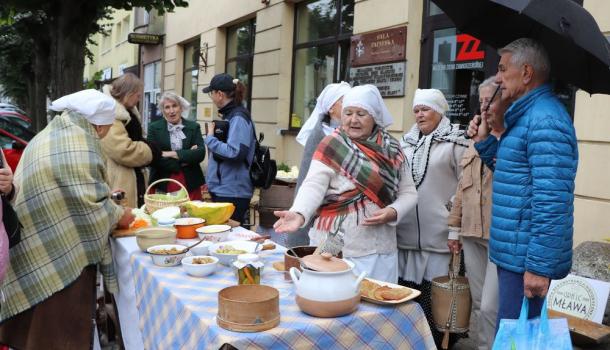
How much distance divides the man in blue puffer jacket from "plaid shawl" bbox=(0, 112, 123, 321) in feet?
6.45

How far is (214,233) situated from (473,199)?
1.48m

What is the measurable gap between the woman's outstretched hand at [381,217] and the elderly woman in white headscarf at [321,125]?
2.44ft

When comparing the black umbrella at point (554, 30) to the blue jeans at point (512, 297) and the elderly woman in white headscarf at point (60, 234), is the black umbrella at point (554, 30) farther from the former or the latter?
the elderly woman in white headscarf at point (60, 234)

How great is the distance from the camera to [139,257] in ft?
8.99

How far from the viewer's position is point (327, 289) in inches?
75.0

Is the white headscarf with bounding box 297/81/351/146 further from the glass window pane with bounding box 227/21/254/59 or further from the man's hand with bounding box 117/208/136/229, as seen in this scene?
the glass window pane with bounding box 227/21/254/59

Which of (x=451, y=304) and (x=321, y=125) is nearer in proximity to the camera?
(x=451, y=304)

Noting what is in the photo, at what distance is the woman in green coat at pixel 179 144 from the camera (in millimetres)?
4996

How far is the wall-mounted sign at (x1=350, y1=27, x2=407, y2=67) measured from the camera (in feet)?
21.6

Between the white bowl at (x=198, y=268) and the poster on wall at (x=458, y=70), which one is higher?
the poster on wall at (x=458, y=70)

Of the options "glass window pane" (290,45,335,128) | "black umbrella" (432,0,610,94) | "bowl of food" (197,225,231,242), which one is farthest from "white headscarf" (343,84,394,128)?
"glass window pane" (290,45,335,128)

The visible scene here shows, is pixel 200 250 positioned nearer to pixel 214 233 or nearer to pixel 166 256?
pixel 166 256

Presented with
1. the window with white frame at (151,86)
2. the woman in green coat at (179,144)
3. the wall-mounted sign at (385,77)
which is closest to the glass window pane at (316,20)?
the wall-mounted sign at (385,77)

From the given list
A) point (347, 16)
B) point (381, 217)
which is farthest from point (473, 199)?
point (347, 16)
